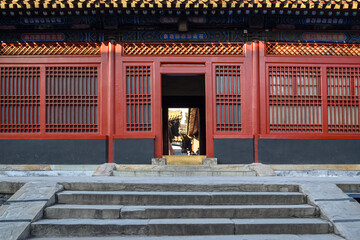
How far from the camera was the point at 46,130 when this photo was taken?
25.5 ft

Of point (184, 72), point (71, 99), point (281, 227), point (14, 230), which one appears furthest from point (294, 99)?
point (14, 230)

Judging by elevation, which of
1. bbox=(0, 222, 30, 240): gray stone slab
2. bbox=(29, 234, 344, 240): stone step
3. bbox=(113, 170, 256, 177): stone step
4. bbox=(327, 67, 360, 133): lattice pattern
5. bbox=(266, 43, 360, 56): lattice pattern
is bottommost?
bbox=(29, 234, 344, 240): stone step

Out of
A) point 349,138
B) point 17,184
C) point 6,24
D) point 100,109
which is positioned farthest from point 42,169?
point 349,138

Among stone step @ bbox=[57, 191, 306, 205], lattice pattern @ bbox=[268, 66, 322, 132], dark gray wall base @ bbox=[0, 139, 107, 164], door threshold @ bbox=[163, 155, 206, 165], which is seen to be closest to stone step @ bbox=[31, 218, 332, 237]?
stone step @ bbox=[57, 191, 306, 205]

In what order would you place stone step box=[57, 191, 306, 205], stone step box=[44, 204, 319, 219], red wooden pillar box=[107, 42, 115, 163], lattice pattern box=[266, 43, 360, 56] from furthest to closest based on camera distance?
lattice pattern box=[266, 43, 360, 56] → red wooden pillar box=[107, 42, 115, 163] → stone step box=[57, 191, 306, 205] → stone step box=[44, 204, 319, 219]

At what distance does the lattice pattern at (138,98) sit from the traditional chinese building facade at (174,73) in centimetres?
3

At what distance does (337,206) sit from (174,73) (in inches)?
194

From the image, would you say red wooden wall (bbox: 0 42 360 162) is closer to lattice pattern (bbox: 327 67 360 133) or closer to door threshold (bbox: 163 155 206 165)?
lattice pattern (bbox: 327 67 360 133)

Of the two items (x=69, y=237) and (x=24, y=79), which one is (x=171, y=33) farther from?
(x=69, y=237)

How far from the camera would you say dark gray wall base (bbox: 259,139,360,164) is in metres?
7.71

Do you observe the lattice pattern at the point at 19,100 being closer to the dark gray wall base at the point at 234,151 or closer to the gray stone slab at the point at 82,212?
the gray stone slab at the point at 82,212

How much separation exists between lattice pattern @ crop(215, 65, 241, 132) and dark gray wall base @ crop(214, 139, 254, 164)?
12.3 inches

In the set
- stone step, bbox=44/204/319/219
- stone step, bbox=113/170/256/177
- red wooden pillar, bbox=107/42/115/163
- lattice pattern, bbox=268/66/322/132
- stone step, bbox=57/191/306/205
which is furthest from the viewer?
lattice pattern, bbox=268/66/322/132

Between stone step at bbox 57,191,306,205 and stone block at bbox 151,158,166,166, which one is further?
stone block at bbox 151,158,166,166
